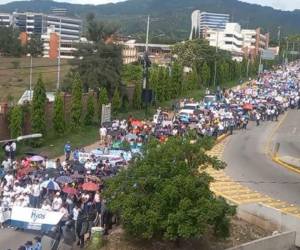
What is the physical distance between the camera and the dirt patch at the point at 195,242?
19.6 meters

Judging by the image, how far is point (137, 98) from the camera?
58281 millimetres

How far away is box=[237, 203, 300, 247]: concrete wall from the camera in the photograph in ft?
72.8

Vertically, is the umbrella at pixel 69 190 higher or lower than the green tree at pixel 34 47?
lower

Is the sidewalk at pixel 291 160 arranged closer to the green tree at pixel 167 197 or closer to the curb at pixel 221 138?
the curb at pixel 221 138

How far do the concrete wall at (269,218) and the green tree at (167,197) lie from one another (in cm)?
324

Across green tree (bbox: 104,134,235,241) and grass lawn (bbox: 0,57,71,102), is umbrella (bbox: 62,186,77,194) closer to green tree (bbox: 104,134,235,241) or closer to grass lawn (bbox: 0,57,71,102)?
green tree (bbox: 104,134,235,241)

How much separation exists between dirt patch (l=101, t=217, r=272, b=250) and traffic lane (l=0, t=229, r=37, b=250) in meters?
2.53

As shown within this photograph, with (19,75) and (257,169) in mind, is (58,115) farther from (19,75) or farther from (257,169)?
(19,75)

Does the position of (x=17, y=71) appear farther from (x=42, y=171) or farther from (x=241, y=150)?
(x=42, y=171)

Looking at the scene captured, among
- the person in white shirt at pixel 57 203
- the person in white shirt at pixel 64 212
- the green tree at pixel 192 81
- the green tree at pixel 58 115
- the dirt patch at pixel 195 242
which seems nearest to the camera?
the dirt patch at pixel 195 242

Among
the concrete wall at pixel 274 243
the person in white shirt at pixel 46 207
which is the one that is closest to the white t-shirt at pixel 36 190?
the person in white shirt at pixel 46 207

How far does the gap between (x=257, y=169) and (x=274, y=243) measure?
→ 1496 centimetres

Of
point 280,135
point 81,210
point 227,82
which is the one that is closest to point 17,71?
point 227,82

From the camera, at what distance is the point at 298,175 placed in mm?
34406
